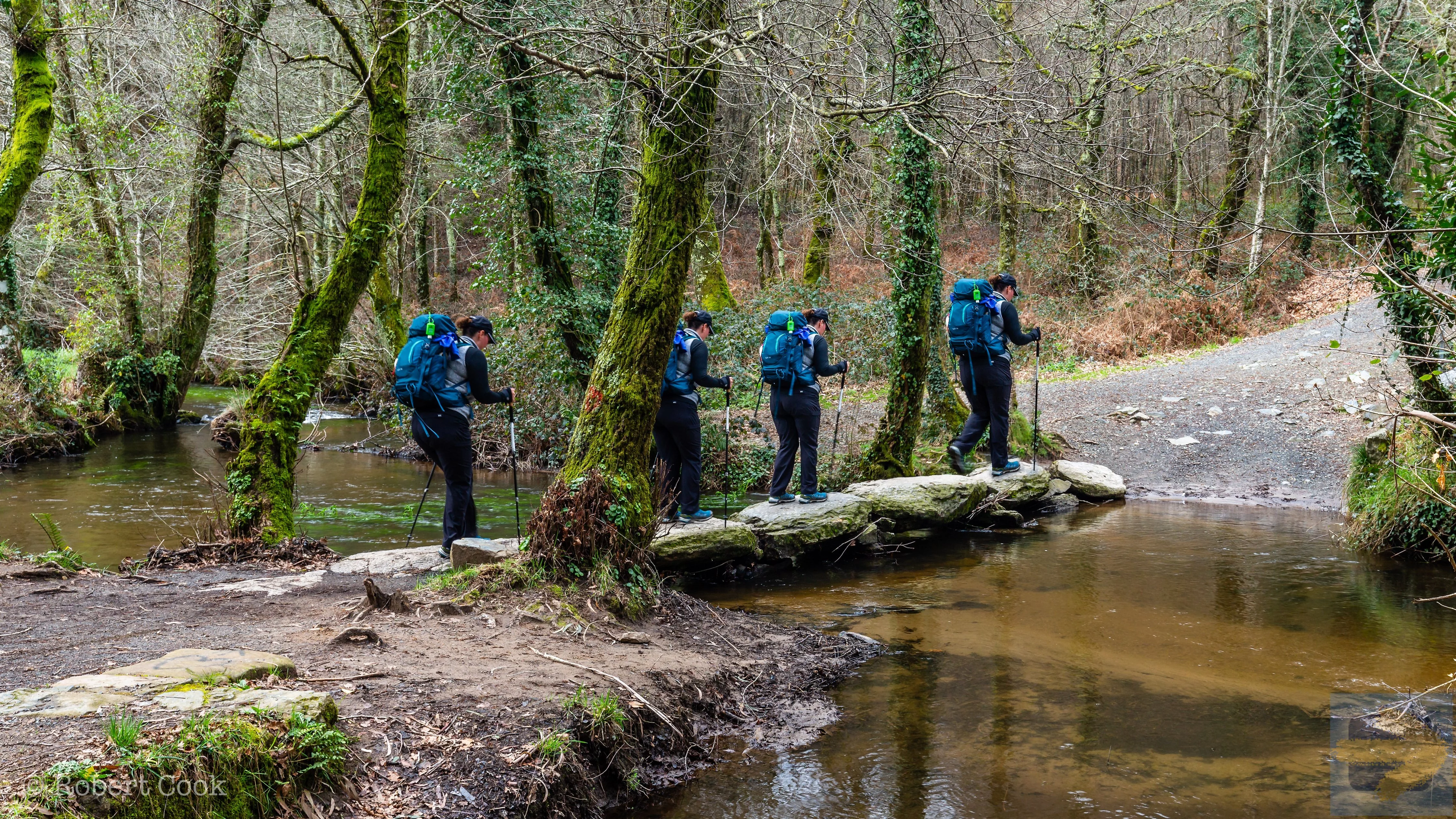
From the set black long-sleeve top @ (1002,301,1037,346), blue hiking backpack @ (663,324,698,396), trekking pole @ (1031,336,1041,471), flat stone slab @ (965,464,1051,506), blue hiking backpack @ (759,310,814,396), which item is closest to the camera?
blue hiking backpack @ (663,324,698,396)

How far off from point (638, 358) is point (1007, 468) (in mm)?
6276

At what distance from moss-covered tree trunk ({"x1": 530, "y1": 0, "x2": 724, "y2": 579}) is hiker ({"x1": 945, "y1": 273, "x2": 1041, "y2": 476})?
14.7 ft

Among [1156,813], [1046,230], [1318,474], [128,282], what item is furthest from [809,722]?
[1046,230]

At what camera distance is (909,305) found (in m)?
11.4

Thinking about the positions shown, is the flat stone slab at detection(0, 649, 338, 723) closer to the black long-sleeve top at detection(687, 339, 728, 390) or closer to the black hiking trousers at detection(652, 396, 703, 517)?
the black hiking trousers at detection(652, 396, 703, 517)

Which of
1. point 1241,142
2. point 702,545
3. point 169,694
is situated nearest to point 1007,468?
point 702,545

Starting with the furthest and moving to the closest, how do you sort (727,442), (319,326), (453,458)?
1. (727,442)
2. (319,326)
3. (453,458)

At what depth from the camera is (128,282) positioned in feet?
57.9

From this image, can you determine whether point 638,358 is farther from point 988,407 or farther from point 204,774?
point 988,407

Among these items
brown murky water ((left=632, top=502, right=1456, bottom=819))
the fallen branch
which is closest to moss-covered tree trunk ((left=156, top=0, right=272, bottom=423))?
the fallen branch

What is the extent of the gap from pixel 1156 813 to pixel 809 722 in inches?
77.9

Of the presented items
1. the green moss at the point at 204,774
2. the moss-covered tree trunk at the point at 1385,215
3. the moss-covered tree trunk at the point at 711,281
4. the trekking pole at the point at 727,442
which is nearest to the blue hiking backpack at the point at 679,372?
the trekking pole at the point at 727,442

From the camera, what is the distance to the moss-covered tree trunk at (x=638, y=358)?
6.68 m

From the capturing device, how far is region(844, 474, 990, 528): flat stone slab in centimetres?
1070
